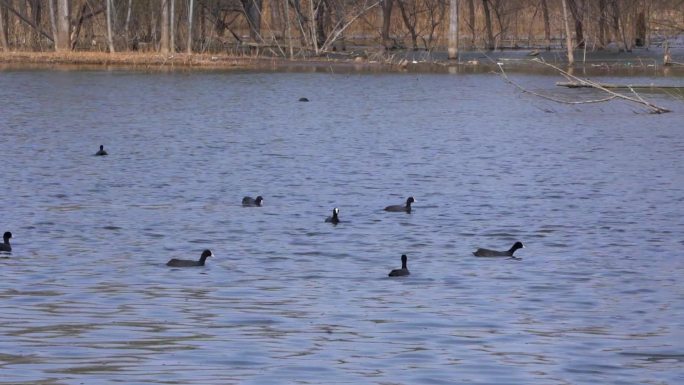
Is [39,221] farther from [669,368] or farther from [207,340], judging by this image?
[669,368]

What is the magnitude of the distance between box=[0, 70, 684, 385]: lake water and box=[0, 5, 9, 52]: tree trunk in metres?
30.7

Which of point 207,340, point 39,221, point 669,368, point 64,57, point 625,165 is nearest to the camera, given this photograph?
point 669,368

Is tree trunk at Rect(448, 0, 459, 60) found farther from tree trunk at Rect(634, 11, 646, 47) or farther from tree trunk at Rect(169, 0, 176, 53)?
tree trunk at Rect(169, 0, 176, 53)

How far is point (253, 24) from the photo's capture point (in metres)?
70.8

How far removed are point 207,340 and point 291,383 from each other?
1.65 metres

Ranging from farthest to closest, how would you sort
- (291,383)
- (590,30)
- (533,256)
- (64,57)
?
(590,30), (64,57), (533,256), (291,383)

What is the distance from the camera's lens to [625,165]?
2695 centimetres

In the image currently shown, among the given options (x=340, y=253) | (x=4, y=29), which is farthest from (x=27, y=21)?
(x=340, y=253)

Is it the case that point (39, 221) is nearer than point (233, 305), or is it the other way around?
point (233, 305)

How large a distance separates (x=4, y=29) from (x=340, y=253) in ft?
173

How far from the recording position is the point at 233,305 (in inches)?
504

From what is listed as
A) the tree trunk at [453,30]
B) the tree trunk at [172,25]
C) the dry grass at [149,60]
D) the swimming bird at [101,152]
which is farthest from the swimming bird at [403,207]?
the tree trunk at [453,30]

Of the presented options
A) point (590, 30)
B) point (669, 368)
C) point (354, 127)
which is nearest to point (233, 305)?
point (669, 368)

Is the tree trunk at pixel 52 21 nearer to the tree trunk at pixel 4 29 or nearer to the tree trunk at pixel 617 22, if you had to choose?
the tree trunk at pixel 4 29
